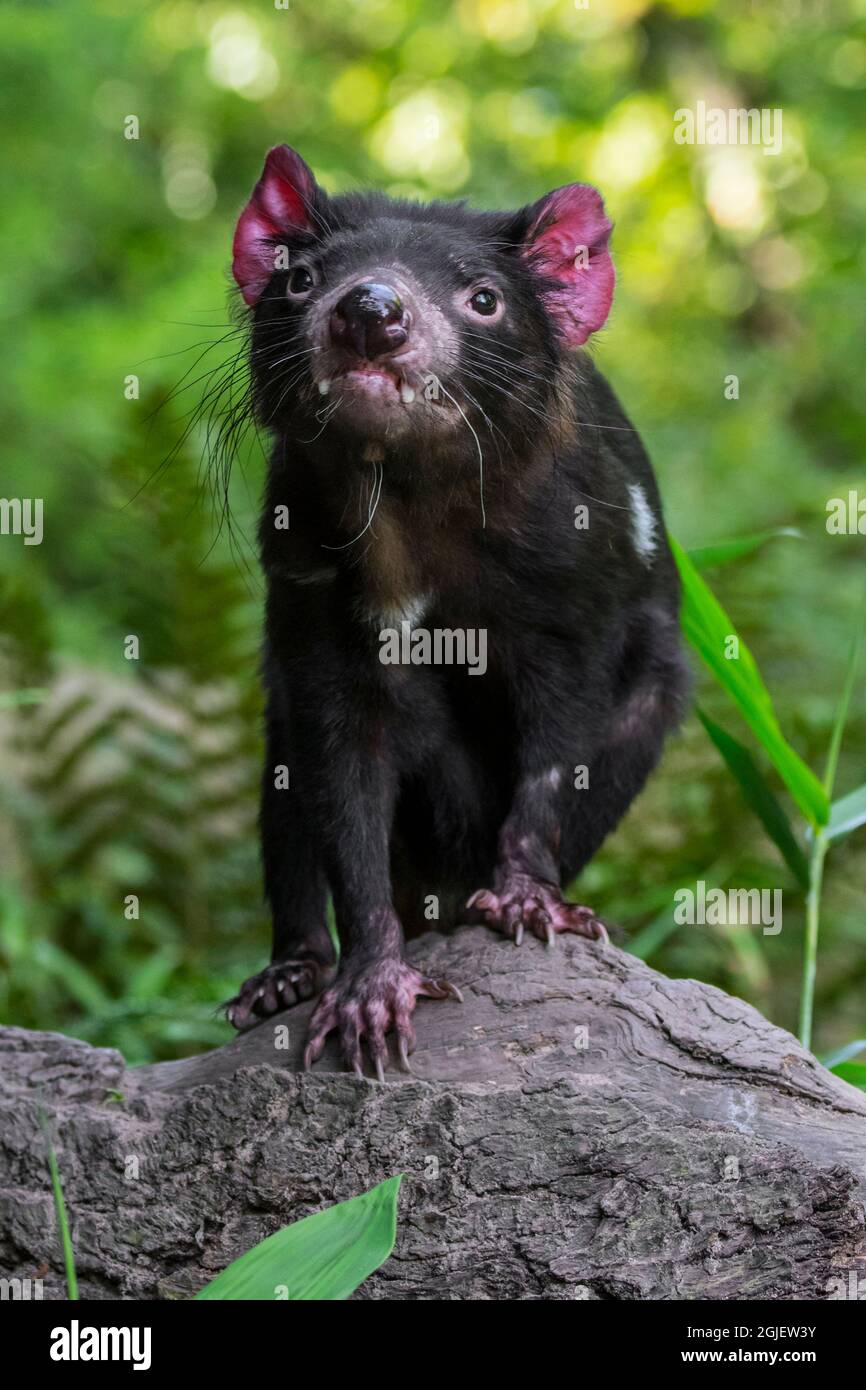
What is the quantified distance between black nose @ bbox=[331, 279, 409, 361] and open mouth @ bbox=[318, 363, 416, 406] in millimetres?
30

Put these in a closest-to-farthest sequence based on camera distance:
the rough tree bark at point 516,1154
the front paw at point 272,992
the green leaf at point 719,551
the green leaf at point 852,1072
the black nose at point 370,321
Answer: the rough tree bark at point 516,1154, the black nose at point 370,321, the green leaf at point 852,1072, the front paw at point 272,992, the green leaf at point 719,551

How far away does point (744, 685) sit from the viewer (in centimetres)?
385

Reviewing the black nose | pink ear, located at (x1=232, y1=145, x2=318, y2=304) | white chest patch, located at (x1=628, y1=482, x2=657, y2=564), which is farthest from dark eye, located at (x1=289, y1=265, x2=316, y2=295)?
white chest patch, located at (x1=628, y1=482, x2=657, y2=564)

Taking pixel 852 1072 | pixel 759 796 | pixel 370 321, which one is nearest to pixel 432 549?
pixel 370 321

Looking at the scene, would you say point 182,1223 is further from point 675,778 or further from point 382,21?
point 382,21

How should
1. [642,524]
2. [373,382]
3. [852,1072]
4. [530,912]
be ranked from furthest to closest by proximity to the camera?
1. [642,524]
2. [852,1072]
3. [530,912]
4. [373,382]

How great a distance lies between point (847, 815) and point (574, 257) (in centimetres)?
150

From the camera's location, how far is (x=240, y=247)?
3455 millimetres

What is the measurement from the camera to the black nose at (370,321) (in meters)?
2.91

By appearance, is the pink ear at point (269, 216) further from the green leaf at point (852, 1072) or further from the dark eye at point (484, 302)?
the green leaf at point (852, 1072)

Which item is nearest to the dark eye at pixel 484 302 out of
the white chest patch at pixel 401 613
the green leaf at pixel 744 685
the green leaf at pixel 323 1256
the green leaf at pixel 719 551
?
the white chest patch at pixel 401 613

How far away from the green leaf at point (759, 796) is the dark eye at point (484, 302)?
1.24 m

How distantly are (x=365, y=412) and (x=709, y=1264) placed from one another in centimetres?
168

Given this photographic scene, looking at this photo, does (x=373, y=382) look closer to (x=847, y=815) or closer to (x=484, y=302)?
(x=484, y=302)
